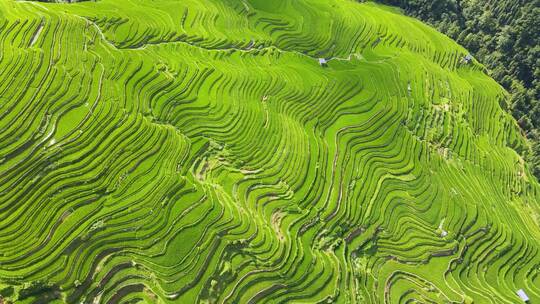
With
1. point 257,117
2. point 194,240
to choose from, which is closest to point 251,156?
point 257,117

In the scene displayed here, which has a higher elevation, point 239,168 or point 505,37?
point 505,37

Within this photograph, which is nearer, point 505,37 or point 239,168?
point 239,168

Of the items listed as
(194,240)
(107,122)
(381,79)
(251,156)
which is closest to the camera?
(194,240)

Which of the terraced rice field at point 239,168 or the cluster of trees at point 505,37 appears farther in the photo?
the cluster of trees at point 505,37

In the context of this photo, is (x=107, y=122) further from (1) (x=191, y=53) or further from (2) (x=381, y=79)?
(2) (x=381, y=79)

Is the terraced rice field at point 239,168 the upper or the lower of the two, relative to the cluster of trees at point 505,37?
lower
